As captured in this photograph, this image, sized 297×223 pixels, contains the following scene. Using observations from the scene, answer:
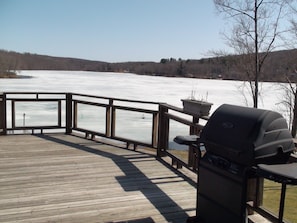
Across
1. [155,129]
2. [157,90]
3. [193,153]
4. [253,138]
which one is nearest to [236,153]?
[253,138]

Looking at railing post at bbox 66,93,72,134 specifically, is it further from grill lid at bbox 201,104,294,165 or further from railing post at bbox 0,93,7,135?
grill lid at bbox 201,104,294,165

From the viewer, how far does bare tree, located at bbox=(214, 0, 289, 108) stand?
10.7 metres

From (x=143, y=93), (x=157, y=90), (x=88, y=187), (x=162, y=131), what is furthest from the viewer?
(x=157, y=90)

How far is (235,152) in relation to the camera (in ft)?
6.47

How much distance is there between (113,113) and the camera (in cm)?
565

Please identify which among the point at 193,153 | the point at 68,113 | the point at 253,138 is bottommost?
the point at 193,153

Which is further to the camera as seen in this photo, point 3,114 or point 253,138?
point 3,114

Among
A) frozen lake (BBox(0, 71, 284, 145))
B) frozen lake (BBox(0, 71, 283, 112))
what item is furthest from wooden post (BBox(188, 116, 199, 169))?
frozen lake (BBox(0, 71, 283, 112))

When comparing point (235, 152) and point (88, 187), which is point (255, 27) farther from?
point (235, 152)

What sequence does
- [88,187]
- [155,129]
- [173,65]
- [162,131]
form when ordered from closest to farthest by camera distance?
[88,187], [162,131], [155,129], [173,65]

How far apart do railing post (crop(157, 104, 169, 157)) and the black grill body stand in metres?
2.37

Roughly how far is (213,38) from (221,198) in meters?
11.9

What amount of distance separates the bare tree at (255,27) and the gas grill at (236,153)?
348 inches

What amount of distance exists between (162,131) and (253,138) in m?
2.91
